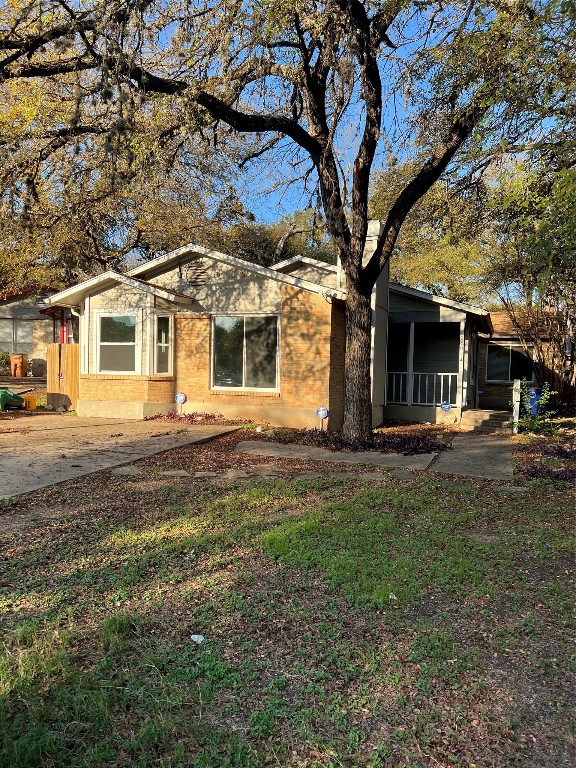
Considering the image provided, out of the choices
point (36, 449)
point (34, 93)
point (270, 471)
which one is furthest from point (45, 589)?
point (34, 93)

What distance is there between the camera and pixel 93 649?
299 cm

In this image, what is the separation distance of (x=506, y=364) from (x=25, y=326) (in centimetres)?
2119

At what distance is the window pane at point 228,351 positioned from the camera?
1273 cm

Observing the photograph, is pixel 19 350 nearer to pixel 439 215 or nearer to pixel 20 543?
pixel 439 215

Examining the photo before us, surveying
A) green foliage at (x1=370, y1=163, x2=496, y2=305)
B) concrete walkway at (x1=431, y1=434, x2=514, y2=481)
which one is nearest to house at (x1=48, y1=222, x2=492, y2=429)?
green foliage at (x1=370, y1=163, x2=496, y2=305)

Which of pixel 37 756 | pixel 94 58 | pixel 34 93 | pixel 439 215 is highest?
pixel 34 93

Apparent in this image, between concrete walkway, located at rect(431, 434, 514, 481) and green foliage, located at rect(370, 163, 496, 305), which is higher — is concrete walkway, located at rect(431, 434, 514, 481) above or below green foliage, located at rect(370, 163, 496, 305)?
below

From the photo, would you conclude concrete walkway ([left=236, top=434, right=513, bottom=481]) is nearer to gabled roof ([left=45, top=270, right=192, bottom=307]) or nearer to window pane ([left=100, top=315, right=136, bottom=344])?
gabled roof ([left=45, top=270, right=192, bottom=307])

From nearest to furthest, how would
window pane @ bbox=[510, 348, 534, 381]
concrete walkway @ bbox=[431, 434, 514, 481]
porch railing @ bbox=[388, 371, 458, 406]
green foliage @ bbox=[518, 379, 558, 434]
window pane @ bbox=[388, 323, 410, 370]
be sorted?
concrete walkway @ bbox=[431, 434, 514, 481] → green foliage @ bbox=[518, 379, 558, 434] → porch railing @ bbox=[388, 371, 458, 406] → window pane @ bbox=[388, 323, 410, 370] → window pane @ bbox=[510, 348, 534, 381]

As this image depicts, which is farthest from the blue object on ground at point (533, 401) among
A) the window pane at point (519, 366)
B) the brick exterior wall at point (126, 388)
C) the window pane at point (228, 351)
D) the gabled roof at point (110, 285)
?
the brick exterior wall at point (126, 388)

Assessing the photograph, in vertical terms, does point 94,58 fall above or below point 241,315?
above

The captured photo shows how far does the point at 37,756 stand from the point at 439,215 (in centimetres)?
1228

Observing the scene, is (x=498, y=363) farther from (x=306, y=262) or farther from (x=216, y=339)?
(x=216, y=339)

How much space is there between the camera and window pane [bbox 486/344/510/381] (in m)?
20.5
